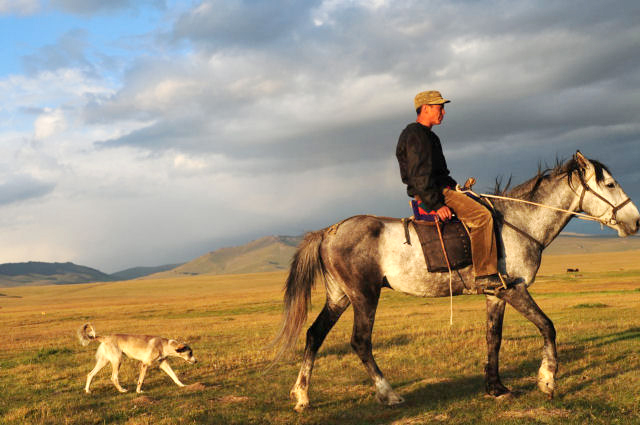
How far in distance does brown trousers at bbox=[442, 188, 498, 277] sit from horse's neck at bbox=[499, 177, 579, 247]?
796 millimetres

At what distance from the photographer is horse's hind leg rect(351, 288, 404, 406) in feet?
Result: 26.4

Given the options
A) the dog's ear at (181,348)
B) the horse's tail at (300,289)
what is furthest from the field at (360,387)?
the dog's ear at (181,348)

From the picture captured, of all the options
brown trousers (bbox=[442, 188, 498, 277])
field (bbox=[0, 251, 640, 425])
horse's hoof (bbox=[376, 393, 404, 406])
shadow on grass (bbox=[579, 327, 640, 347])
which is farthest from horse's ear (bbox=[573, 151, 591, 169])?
shadow on grass (bbox=[579, 327, 640, 347])

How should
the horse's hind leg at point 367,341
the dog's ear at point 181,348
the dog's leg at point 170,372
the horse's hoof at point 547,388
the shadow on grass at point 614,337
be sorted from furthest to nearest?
the shadow on grass at point 614,337
the dog's ear at point 181,348
the dog's leg at point 170,372
the horse's hind leg at point 367,341
the horse's hoof at point 547,388

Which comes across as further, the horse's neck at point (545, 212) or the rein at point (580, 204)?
the horse's neck at point (545, 212)

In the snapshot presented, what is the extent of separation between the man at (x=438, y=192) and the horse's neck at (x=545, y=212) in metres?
0.86

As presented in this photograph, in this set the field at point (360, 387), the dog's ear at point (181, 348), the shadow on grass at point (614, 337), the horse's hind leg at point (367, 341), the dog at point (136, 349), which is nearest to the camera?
the field at point (360, 387)

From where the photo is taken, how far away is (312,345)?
8469 mm

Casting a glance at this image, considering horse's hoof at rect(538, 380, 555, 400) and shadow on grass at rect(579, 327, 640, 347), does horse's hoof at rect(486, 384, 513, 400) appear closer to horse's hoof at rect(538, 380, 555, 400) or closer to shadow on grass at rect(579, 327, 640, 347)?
horse's hoof at rect(538, 380, 555, 400)

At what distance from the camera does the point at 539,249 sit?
852cm

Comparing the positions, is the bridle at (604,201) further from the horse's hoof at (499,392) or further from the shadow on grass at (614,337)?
the shadow on grass at (614,337)

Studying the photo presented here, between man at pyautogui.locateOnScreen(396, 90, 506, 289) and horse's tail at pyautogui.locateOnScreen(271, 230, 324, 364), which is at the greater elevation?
man at pyautogui.locateOnScreen(396, 90, 506, 289)

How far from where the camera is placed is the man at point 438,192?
795 cm

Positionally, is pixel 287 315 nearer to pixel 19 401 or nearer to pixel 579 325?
pixel 19 401
